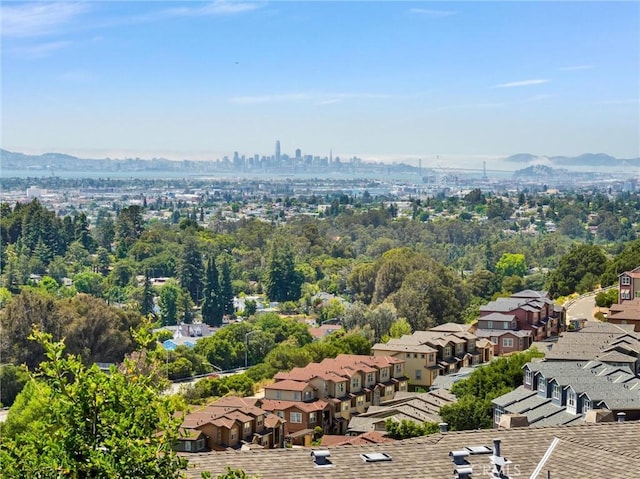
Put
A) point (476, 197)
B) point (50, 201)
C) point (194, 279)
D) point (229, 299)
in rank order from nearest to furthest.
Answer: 1. point (229, 299)
2. point (194, 279)
3. point (476, 197)
4. point (50, 201)

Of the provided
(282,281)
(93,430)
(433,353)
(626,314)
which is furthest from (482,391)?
(282,281)

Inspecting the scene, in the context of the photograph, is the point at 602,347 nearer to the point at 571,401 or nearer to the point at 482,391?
the point at 482,391

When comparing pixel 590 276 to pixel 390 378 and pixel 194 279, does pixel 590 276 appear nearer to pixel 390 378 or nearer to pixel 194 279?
pixel 390 378

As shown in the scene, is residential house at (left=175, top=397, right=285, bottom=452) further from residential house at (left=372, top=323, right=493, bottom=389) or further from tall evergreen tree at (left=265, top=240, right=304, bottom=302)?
tall evergreen tree at (left=265, top=240, right=304, bottom=302)

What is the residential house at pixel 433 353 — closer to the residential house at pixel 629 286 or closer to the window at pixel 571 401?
the residential house at pixel 629 286

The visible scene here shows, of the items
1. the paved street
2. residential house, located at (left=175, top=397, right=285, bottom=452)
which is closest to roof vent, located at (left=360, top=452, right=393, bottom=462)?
residential house, located at (left=175, top=397, right=285, bottom=452)

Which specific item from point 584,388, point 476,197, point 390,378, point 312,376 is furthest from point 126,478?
point 476,197
